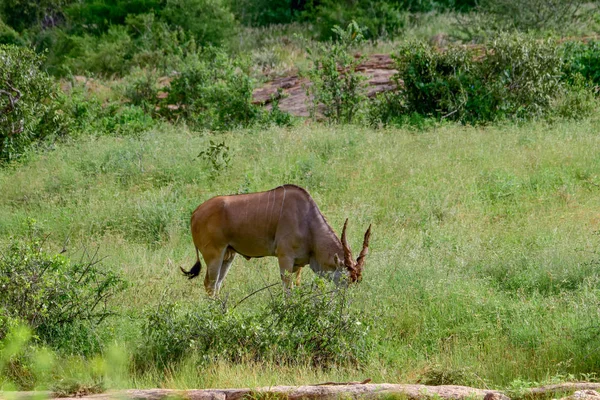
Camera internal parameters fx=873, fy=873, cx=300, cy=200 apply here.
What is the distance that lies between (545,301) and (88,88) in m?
17.1

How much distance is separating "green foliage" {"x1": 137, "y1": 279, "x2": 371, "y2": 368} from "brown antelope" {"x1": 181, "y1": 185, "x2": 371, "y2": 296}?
1.41 metres

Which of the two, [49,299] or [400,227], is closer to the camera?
[49,299]

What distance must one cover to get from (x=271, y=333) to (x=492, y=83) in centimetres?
1120

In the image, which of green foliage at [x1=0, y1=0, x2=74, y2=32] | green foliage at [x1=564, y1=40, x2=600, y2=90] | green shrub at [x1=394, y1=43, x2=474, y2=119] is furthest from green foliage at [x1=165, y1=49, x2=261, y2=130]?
green foliage at [x1=0, y1=0, x2=74, y2=32]

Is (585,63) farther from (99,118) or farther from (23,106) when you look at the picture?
A: (23,106)

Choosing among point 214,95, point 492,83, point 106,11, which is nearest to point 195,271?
point 214,95

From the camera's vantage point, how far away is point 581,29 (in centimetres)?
2303

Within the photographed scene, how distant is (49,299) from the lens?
771 cm

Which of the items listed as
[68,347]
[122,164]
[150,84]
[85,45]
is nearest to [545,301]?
[68,347]

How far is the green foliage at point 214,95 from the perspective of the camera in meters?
17.6

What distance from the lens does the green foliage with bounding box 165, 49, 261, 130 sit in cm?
1756

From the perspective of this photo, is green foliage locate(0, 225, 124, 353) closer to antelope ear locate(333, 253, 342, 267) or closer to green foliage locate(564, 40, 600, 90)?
antelope ear locate(333, 253, 342, 267)

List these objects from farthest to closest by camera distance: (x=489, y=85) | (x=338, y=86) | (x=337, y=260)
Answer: (x=338, y=86) → (x=489, y=85) → (x=337, y=260)

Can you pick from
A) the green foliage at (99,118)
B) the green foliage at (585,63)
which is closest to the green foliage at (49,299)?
the green foliage at (99,118)
